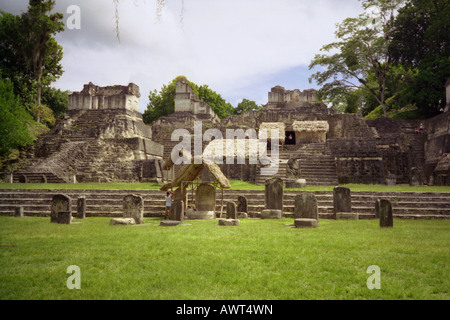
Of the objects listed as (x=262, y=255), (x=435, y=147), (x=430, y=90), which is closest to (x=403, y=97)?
(x=430, y=90)

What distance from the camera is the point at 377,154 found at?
19844 mm

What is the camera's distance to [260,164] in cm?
2009

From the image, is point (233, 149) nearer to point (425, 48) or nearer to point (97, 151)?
point (97, 151)

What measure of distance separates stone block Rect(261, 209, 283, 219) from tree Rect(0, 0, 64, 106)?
29959mm

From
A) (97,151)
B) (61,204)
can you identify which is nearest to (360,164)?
(61,204)

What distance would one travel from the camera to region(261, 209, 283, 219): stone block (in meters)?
11.4

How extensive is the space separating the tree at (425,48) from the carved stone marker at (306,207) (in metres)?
23.5

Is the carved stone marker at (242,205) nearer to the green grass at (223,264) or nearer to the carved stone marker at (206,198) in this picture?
the carved stone marker at (206,198)

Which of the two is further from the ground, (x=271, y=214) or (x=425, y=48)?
(x=425, y=48)

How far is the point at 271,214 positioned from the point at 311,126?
1844 centimetres

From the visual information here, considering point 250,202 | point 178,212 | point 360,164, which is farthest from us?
point 360,164

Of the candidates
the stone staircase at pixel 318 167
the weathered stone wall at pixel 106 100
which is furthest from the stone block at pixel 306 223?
the weathered stone wall at pixel 106 100
